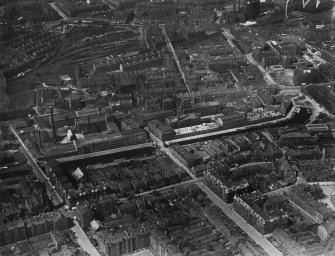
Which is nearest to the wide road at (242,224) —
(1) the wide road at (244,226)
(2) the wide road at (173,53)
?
(1) the wide road at (244,226)

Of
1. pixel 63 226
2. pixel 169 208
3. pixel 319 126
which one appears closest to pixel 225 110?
pixel 319 126

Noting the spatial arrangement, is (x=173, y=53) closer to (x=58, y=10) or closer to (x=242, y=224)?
(x=58, y=10)

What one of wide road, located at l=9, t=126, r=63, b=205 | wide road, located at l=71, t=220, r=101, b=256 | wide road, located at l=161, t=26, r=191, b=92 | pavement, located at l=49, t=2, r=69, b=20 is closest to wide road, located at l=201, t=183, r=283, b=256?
wide road, located at l=71, t=220, r=101, b=256

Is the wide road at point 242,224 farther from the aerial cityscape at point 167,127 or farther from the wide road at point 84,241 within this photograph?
the wide road at point 84,241

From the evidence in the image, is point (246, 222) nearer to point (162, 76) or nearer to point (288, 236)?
point (288, 236)

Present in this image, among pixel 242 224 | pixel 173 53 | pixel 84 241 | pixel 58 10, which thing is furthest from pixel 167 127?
pixel 58 10

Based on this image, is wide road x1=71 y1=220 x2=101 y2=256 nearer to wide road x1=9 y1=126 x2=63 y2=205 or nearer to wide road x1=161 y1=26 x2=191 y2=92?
wide road x1=9 y1=126 x2=63 y2=205
